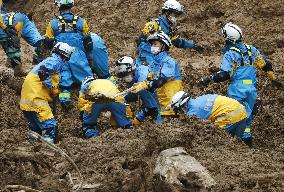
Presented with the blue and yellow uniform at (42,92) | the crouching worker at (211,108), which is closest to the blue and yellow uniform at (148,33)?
the blue and yellow uniform at (42,92)

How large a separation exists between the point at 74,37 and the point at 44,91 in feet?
6.92

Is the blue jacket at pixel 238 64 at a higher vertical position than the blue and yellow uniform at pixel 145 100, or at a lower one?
higher

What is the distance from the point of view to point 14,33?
1253cm

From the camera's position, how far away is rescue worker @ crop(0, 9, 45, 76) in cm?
1244

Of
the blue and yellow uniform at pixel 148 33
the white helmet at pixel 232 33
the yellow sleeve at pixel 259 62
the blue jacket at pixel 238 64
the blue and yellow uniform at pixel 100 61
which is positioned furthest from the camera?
the blue and yellow uniform at pixel 100 61

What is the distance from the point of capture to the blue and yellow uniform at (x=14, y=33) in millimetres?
12438

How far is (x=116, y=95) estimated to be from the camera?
9.70 meters

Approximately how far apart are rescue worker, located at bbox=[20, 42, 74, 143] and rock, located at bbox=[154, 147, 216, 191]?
9.00 feet

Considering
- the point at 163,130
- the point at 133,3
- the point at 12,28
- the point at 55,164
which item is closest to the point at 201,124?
the point at 163,130

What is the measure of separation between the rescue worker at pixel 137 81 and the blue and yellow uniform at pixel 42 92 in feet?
3.28

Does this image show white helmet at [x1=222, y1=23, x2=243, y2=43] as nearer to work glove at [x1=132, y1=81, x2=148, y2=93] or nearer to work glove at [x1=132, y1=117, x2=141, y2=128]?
work glove at [x1=132, y1=81, x2=148, y2=93]

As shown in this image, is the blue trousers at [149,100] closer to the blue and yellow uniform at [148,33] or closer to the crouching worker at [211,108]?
the blue and yellow uniform at [148,33]

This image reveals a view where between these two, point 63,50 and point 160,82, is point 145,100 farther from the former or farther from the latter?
point 63,50

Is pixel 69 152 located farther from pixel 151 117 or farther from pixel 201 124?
pixel 151 117
